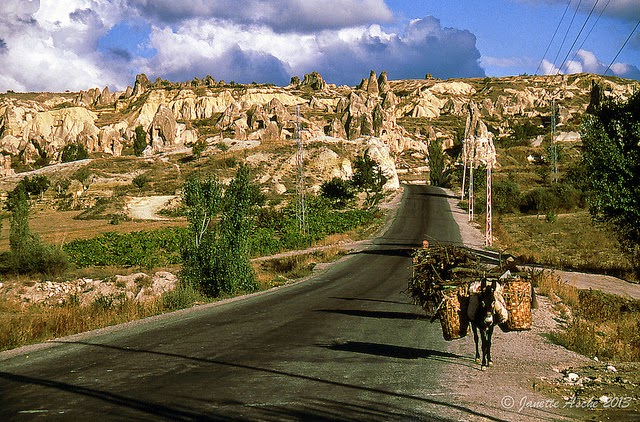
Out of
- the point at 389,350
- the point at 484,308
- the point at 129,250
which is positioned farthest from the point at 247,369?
the point at 129,250

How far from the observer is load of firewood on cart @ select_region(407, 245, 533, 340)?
10.2 metres

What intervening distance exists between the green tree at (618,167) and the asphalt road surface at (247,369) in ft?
53.1

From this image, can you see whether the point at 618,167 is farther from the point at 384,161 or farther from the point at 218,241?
the point at 384,161

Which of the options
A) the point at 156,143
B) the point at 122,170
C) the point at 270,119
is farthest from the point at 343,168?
the point at 156,143

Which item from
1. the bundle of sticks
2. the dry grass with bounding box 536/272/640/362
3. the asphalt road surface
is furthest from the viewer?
the dry grass with bounding box 536/272/640/362

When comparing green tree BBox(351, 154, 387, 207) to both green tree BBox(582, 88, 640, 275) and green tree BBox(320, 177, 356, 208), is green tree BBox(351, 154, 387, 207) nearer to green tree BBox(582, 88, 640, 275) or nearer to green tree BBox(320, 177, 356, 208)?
green tree BBox(320, 177, 356, 208)

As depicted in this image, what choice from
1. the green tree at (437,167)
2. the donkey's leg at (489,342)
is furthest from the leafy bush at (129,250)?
the green tree at (437,167)

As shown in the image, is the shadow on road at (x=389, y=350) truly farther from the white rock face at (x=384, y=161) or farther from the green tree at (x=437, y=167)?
the green tree at (x=437, y=167)

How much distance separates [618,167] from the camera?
1224 inches

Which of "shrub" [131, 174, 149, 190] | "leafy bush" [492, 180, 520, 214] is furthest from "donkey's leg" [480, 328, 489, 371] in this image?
"shrub" [131, 174, 149, 190]

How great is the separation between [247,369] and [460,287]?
396cm

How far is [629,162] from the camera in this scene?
30.8m

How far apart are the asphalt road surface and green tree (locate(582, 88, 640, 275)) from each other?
16.2 m

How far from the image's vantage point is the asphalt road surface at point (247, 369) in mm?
8188
